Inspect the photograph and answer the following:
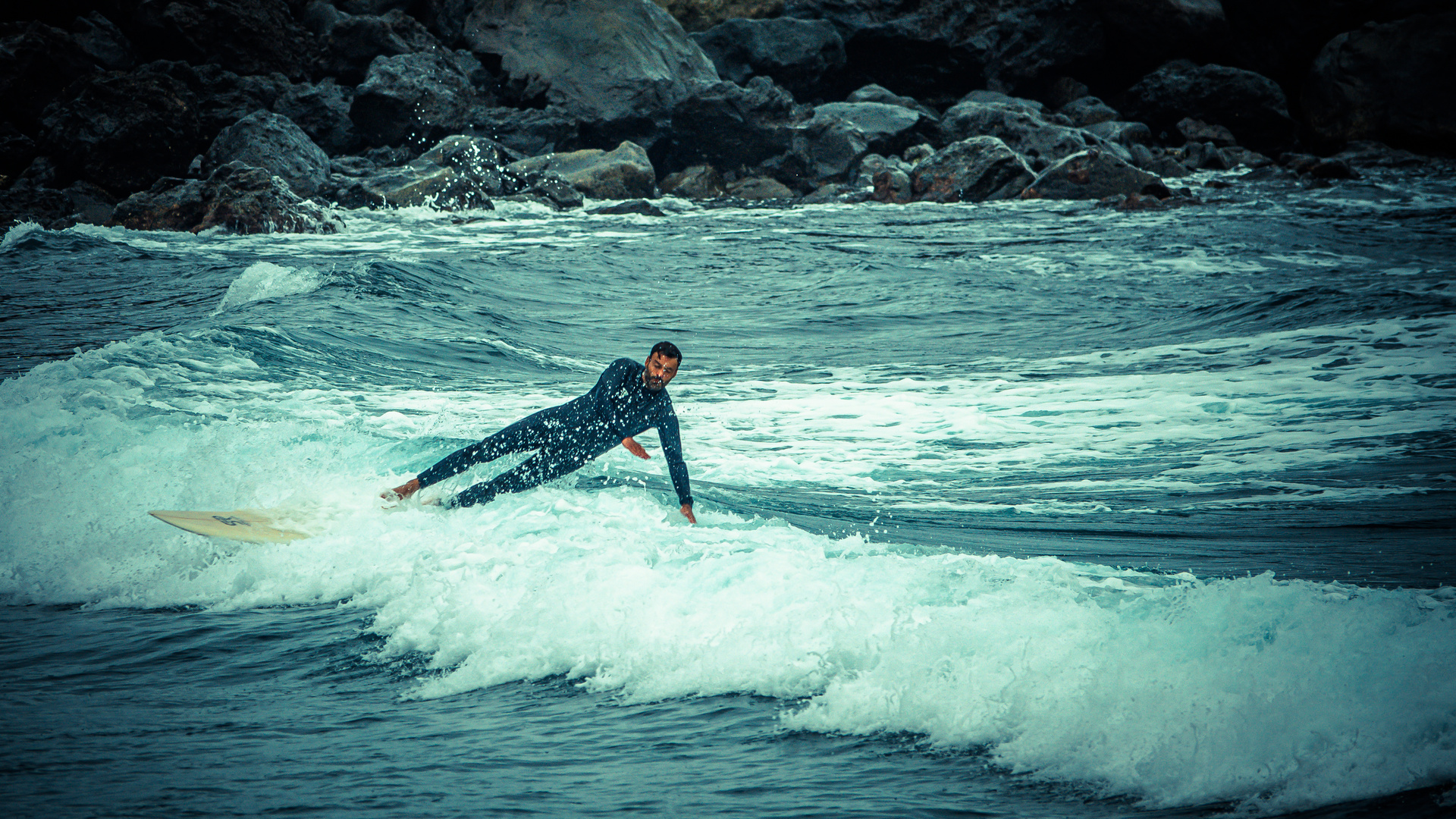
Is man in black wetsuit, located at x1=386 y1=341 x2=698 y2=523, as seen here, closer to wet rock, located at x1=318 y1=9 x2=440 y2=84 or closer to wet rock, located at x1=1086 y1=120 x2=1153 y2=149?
wet rock, located at x1=318 y1=9 x2=440 y2=84

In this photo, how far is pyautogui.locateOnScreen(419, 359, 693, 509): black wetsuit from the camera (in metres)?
6.27

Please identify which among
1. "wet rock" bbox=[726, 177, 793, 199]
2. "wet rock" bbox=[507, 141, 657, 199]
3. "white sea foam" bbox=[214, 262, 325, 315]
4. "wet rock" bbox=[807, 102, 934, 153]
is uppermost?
"wet rock" bbox=[807, 102, 934, 153]

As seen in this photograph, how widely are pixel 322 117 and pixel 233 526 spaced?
2576cm

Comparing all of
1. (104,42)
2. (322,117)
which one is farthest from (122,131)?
(104,42)

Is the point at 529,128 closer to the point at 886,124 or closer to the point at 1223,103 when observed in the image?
the point at 886,124

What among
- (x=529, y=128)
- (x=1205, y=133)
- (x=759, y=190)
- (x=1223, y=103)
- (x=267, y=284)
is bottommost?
(x=267, y=284)

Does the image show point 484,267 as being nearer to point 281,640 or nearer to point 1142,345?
point 1142,345

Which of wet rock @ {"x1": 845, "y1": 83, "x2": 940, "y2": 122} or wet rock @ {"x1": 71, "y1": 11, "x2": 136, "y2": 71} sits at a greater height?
wet rock @ {"x1": 71, "y1": 11, "x2": 136, "y2": 71}

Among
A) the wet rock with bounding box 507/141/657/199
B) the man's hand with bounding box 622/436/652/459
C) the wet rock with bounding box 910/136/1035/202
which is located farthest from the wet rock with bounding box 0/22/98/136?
the man's hand with bounding box 622/436/652/459

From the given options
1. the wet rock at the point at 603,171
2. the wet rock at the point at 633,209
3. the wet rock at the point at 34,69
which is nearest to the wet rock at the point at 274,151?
the wet rock at the point at 34,69

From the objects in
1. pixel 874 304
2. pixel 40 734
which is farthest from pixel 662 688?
pixel 874 304

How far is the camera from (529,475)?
22.0 feet

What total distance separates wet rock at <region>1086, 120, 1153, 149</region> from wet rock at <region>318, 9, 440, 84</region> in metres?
20.5

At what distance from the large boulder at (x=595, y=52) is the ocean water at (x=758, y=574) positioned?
61.4 feet
